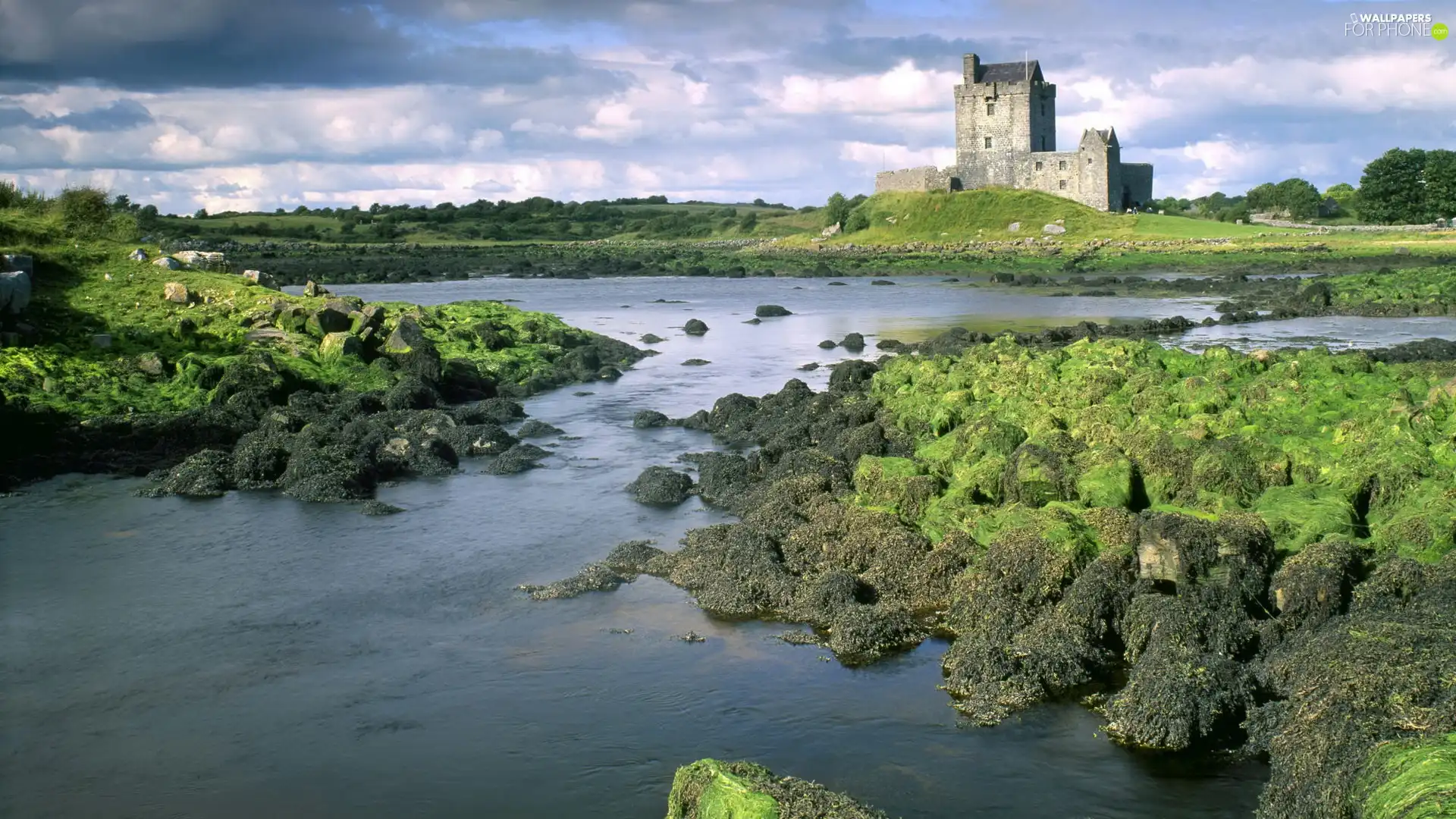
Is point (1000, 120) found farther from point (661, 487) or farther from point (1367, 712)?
point (1367, 712)

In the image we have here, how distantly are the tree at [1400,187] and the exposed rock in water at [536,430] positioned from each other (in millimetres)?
78729

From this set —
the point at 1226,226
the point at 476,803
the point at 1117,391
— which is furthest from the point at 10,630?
the point at 1226,226

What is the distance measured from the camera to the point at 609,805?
29.2 feet

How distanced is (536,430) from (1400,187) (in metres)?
80.2

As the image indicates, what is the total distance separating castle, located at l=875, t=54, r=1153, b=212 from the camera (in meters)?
89.1

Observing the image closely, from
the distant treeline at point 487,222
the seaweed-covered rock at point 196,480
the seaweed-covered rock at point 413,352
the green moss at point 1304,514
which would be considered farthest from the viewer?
the distant treeline at point 487,222

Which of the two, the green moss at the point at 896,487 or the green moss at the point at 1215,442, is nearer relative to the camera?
the green moss at the point at 1215,442

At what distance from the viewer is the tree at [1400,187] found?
274 feet

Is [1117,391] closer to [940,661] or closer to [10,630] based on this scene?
[940,661]

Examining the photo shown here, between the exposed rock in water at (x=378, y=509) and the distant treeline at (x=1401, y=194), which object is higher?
the distant treeline at (x=1401, y=194)

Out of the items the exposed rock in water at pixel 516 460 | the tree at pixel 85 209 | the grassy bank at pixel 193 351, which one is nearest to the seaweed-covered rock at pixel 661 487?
the exposed rock in water at pixel 516 460

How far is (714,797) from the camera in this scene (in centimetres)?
792

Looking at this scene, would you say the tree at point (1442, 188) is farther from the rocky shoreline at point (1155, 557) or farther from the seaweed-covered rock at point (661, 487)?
the seaweed-covered rock at point (661, 487)

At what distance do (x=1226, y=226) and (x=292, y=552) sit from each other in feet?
255
